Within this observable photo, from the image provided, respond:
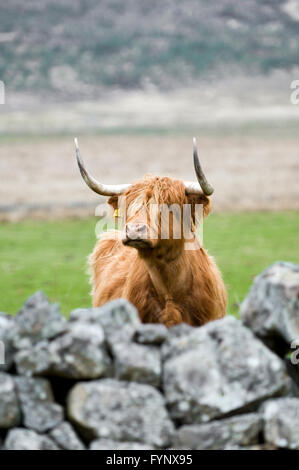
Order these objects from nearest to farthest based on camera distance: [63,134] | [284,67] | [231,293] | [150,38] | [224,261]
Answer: [231,293] < [224,261] < [63,134] < [284,67] < [150,38]

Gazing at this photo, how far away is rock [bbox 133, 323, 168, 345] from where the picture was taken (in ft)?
13.1

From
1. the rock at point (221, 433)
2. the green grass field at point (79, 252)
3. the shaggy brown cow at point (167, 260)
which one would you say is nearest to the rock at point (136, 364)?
the rock at point (221, 433)

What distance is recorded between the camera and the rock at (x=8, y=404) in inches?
148

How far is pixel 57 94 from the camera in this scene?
98062mm

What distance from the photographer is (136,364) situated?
3883 mm

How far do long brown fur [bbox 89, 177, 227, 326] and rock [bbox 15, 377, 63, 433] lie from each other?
199 centimetres

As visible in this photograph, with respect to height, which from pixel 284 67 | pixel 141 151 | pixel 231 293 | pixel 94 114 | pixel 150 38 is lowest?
pixel 231 293

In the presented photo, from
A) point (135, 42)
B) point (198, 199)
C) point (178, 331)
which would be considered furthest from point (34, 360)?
point (135, 42)

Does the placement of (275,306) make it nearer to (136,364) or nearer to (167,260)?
(136,364)

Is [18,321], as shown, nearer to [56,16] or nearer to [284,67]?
[284,67]

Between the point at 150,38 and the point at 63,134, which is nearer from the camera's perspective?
the point at 63,134

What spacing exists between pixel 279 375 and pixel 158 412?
68 centimetres

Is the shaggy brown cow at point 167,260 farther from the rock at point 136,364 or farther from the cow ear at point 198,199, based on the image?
the rock at point 136,364

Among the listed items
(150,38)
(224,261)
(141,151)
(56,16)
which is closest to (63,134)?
(141,151)
